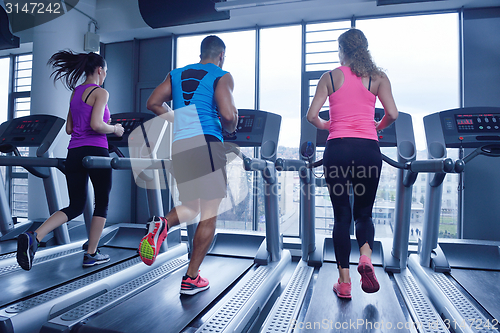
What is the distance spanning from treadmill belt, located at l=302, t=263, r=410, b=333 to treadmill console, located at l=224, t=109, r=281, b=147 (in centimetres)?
109

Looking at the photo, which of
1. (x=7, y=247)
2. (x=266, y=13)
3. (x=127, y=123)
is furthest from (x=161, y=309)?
(x=266, y=13)

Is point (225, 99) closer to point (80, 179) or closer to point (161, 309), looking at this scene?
point (161, 309)

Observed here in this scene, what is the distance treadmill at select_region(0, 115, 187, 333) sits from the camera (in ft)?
5.01

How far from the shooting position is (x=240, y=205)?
373 centimetres

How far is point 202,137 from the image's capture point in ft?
5.49

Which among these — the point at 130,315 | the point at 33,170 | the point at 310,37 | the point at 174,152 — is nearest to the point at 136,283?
the point at 130,315

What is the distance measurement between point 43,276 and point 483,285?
299 cm

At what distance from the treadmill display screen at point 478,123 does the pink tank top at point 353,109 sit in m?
0.93

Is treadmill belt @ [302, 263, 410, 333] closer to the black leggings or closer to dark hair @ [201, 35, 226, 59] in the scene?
the black leggings

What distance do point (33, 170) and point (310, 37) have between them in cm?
314

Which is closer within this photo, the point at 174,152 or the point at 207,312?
the point at 207,312

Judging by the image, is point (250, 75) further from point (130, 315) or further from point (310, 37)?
point (130, 315)

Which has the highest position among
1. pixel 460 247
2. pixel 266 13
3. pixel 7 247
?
pixel 266 13

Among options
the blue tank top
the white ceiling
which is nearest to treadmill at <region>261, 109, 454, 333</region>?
the blue tank top
